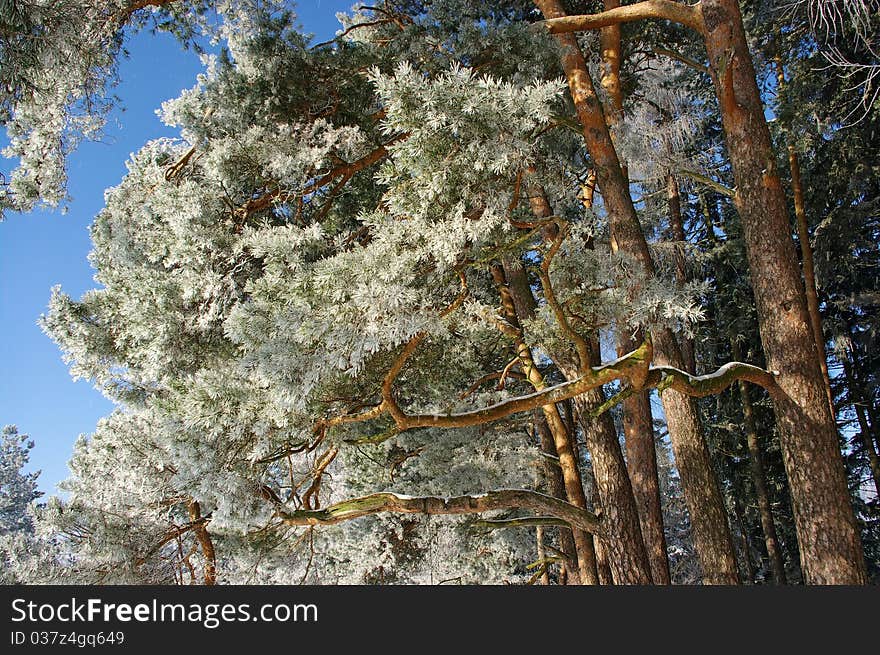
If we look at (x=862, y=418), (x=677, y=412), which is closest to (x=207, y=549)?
(x=677, y=412)

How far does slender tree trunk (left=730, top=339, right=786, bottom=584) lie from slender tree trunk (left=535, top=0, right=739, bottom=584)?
17.0 ft

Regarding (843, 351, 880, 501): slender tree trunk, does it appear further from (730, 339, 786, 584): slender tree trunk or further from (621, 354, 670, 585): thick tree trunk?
(621, 354, 670, 585): thick tree trunk

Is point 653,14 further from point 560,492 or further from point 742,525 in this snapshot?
point 742,525

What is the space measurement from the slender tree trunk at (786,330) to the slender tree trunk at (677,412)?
85 cm

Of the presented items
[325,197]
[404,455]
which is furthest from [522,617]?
[404,455]

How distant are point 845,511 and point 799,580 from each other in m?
7.56

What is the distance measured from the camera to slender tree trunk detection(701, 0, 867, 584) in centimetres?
357

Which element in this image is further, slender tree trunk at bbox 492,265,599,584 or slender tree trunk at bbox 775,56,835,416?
slender tree trunk at bbox 775,56,835,416

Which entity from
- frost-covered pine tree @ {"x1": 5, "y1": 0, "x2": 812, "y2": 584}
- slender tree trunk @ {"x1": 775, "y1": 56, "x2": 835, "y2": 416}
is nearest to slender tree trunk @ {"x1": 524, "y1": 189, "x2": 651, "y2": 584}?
frost-covered pine tree @ {"x1": 5, "y1": 0, "x2": 812, "y2": 584}

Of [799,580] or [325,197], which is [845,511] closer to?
[325,197]

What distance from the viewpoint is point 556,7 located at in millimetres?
5203

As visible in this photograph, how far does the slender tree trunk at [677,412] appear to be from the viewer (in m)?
4.80

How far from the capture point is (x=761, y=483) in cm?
941

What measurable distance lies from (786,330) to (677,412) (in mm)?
1288
